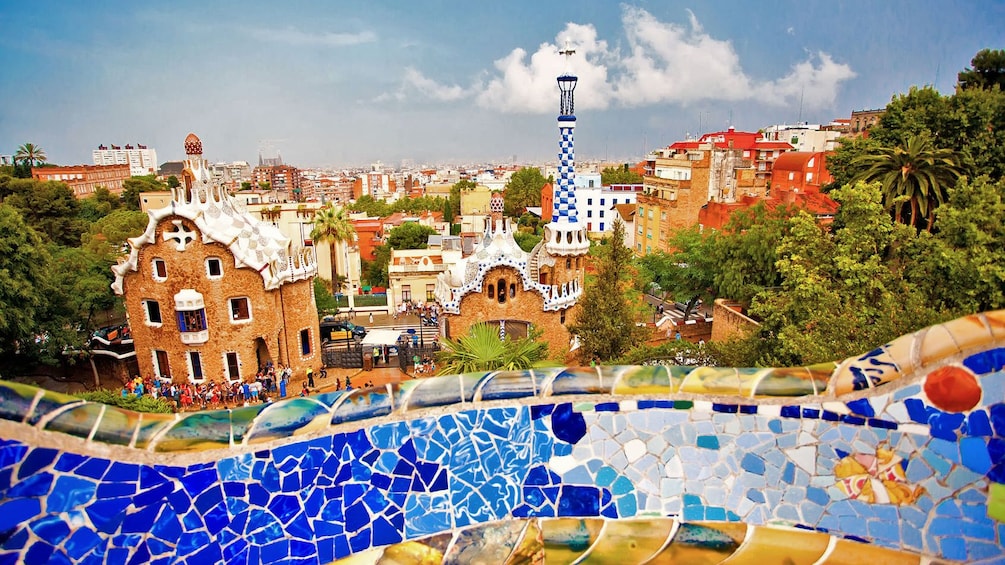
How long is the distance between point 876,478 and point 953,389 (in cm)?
55

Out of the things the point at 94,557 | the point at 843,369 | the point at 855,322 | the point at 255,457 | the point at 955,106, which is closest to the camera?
the point at 94,557

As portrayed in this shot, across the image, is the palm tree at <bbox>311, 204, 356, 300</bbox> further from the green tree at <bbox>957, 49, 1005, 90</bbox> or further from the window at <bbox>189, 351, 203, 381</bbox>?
the green tree at <bbox>957, 49, 1005, 90</bbox>

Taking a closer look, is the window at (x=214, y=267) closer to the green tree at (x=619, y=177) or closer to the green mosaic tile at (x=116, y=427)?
the green mosaic tile at (x=116, y=427)

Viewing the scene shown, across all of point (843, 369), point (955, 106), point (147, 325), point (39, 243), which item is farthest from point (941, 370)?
point (39, 243)

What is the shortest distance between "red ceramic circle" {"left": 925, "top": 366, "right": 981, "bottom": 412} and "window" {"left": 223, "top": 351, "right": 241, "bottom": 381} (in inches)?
681

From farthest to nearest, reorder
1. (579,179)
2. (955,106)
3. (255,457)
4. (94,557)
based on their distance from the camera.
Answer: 1. (579,179)
2. (955,106)
3. (255,457)
4. (94,557)

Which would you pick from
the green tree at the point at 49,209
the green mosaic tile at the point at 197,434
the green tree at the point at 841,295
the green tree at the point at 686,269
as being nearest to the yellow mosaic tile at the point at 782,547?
the green mosaic tile at the point at 197,434

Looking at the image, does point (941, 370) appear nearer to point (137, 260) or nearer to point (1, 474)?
point (1, 474)

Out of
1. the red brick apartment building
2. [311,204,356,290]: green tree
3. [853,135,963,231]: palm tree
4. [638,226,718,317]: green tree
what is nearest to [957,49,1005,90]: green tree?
[853,135,963,231]: palm tree

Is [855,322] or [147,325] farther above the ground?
[855,322]

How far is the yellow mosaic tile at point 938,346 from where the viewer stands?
9.62 feet

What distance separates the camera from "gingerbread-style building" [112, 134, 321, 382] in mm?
16281

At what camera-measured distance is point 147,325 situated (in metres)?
17.0

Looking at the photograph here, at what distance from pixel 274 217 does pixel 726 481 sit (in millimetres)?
38402
